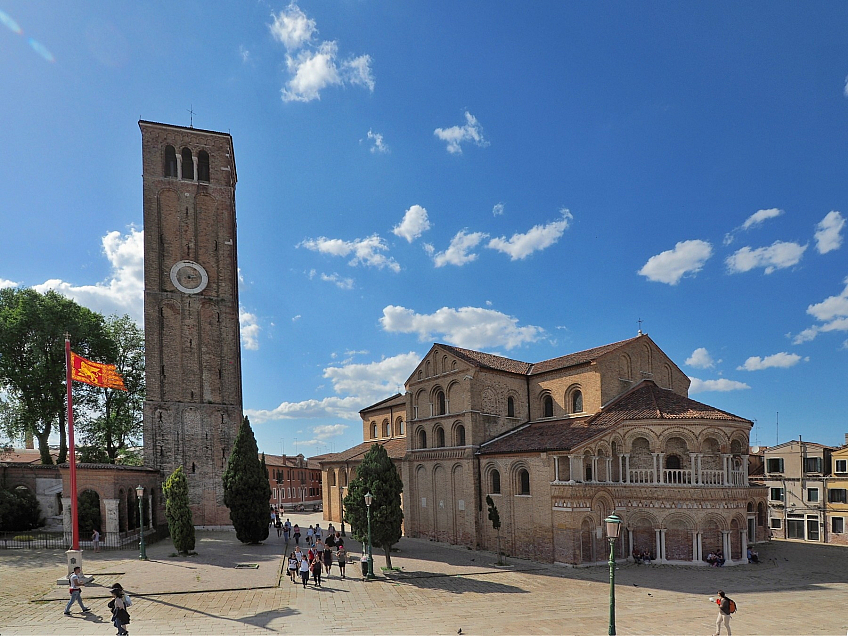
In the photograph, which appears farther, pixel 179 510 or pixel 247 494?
pixel 247 494

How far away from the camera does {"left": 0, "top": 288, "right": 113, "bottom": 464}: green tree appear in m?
39.3

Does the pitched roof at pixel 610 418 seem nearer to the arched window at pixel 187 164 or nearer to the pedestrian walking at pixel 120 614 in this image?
the pedestrian walking at pixel 120 614

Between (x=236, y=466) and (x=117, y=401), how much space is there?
17.8 meters

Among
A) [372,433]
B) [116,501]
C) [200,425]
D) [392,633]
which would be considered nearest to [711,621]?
[392,633]

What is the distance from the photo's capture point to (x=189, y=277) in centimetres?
4497

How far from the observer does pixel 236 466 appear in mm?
34688

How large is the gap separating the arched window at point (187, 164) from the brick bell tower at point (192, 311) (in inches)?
3.0

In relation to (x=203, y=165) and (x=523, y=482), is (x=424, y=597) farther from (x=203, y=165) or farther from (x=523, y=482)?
(x=203, y=165)

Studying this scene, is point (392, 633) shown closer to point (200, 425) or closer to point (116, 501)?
point (116, 501)

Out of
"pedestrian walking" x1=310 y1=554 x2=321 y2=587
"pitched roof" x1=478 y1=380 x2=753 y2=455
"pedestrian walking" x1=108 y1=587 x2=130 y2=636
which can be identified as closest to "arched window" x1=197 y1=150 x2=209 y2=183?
"pitched roof" x1=478 y1=380 x2=753 y2=455

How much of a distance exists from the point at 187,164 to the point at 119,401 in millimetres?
20044

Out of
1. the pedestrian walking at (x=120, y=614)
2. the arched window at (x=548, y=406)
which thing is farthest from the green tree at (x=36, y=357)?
the arched window at (x=548, y=406)

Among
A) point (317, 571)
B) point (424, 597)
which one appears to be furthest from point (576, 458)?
point (317, 571)

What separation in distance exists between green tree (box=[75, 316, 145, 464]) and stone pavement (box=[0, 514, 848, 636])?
→ 16439 millimetres
